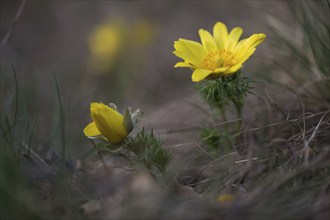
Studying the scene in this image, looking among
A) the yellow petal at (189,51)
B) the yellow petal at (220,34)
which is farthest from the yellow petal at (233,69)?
the yellow petal at (220,34)

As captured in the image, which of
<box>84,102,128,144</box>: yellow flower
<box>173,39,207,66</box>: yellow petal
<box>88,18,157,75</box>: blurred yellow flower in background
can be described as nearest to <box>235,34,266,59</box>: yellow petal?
<box>173,39,207,66</box>: yellow petal

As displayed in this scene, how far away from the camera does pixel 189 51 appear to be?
63.1 inches

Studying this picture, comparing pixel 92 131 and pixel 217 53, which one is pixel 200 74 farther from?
pixel 92 131

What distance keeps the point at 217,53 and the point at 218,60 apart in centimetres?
6

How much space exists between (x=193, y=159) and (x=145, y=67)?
262 centimetres

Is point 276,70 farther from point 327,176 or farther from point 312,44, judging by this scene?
point 327,176

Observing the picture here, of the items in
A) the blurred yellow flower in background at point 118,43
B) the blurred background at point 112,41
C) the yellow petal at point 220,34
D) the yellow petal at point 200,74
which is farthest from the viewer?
the blurred yellow flower in background at point 118,43

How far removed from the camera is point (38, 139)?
2121mm

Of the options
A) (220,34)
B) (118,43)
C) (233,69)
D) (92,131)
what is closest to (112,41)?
(118,43)

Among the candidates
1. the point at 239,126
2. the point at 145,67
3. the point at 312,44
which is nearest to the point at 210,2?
the point at 145,67

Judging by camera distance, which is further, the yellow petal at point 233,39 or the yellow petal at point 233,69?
the yellow petal at point 233,39

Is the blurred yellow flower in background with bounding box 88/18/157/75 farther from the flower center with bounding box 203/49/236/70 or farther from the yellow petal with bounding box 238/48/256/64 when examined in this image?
the yellow petal with bounding box 238/48/256/64

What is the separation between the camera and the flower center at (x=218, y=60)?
1.57 metres

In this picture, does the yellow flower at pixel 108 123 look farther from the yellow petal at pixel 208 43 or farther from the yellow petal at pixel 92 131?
the yellow petal at pixel 208 43
